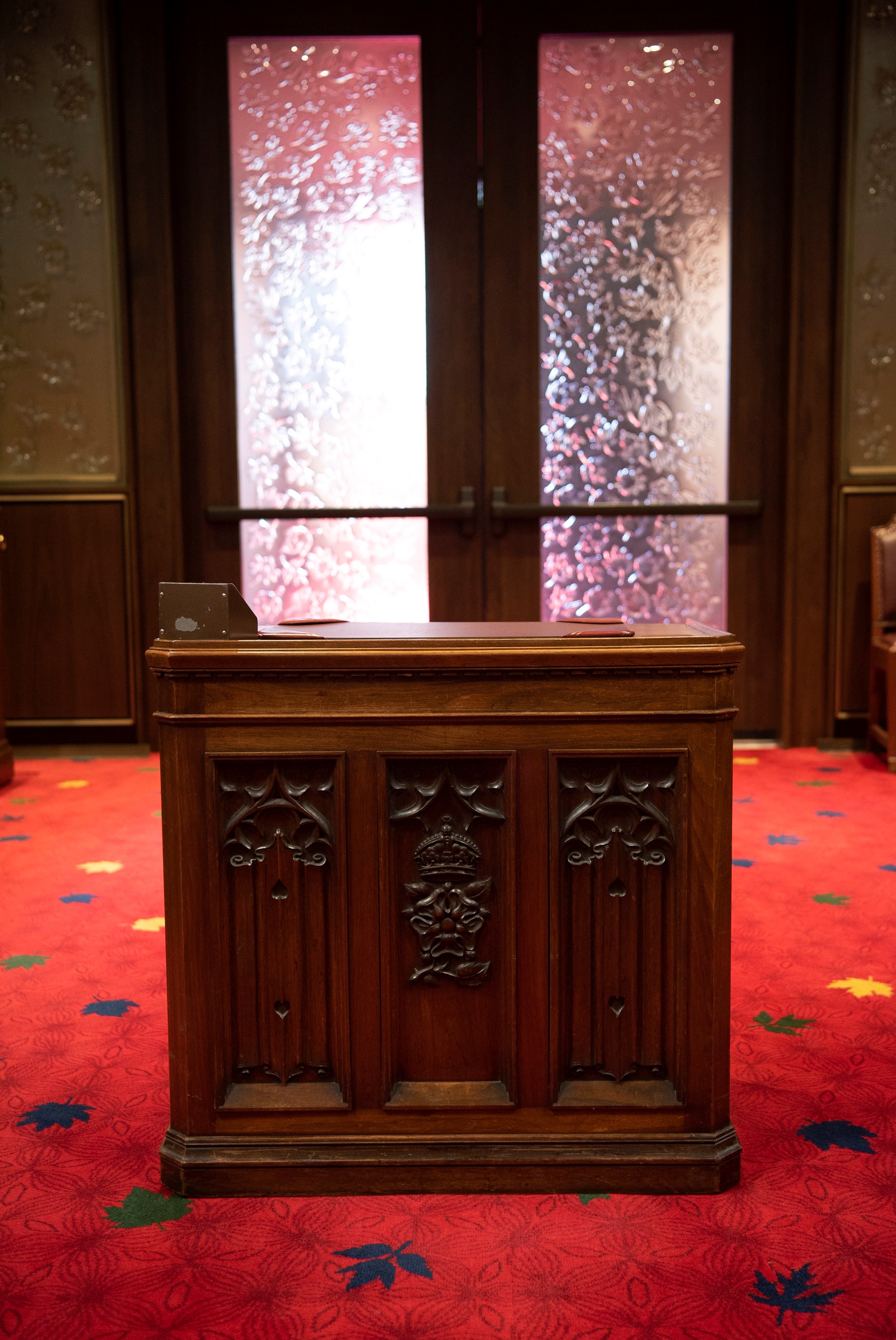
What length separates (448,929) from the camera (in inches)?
54.9

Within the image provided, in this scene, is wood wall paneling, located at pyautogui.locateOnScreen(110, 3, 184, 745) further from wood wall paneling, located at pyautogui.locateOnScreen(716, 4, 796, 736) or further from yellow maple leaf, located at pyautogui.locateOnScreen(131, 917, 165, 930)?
wood wall paneling, located at pyautogui.locateOnScreen(716, 4, 796, 736)

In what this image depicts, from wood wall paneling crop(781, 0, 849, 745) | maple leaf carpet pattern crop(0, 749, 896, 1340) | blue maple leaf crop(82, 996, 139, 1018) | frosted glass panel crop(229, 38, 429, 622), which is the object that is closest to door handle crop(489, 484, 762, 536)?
wood wall paneling crop(781, 0, 849, 745)

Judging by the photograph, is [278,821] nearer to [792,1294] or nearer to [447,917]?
[447,917]

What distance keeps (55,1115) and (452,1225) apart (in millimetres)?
658

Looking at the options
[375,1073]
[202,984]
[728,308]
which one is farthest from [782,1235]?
[728,308]

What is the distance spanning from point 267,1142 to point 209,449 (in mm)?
3594

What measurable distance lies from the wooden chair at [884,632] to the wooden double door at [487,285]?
42 centimetres

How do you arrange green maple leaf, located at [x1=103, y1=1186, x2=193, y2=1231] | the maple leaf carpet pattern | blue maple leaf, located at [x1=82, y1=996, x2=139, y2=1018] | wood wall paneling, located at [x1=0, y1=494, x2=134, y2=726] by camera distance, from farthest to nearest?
1. wood wall paneling, located at [x1=0, y1=494, x2=134, y2=726]
2. blue maple leaf, located at [x1=82, y1=996, x2=139, y2=1018]
3. green maple leaf, located at [x1=103, y1=1186, x2=193, y2=1231]
4. the maple leaf carpet pattern

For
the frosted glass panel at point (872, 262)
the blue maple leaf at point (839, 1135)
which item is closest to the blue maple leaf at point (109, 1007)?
the blue maple leaf at point (839, 1135)

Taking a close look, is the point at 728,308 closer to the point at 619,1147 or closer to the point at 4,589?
the point at 4,589

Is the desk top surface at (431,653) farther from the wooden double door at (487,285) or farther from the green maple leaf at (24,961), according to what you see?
the wooden double door at (487,285)

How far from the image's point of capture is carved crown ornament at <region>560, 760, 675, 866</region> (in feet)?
4.53

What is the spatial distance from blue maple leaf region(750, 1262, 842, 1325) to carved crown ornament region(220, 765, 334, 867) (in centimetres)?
69

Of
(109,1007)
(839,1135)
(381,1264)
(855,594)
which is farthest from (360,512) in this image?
(381,1264)
